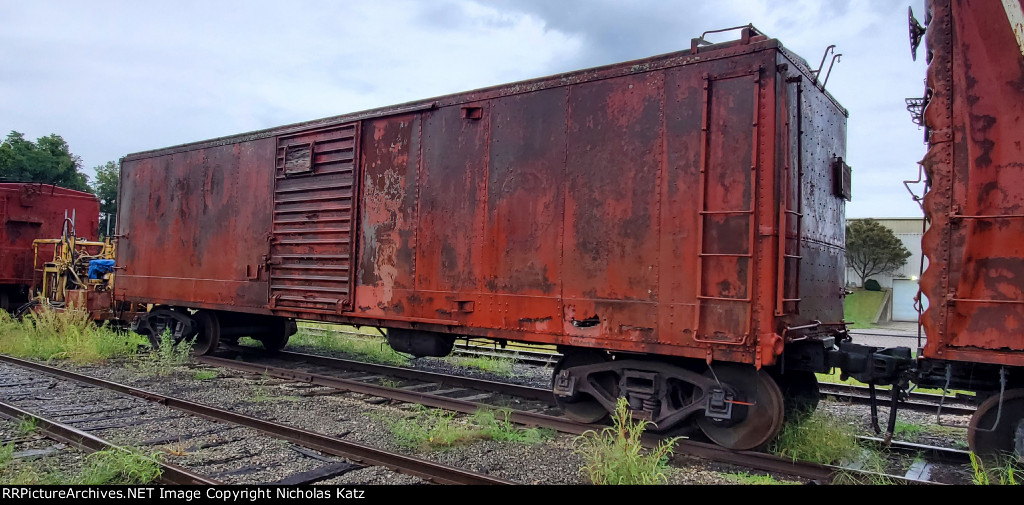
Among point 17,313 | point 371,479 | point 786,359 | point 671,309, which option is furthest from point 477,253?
point 17,313

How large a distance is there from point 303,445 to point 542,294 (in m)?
2.66

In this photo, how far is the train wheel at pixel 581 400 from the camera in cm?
629

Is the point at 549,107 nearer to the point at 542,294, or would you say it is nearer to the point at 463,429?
the point at 542,294

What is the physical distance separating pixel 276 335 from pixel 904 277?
30722 millimetres

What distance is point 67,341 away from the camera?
10.8 m

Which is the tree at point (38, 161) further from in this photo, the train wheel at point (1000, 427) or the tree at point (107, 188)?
the train wheel at point (1000, 427)

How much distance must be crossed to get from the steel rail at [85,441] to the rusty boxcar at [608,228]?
10.1 ft

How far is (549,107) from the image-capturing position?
6.44m

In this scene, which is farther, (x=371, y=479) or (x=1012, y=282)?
(x=371, y=479)

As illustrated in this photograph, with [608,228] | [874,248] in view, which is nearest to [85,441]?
[608,228]

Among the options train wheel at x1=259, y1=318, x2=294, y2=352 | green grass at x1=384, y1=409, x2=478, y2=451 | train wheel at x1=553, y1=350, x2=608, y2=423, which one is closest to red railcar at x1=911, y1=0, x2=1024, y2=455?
train wheel at x1=553, y1=350, x2=608, y2=423

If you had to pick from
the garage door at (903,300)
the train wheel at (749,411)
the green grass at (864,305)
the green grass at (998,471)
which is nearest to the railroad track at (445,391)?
the train wheel at (749,411)

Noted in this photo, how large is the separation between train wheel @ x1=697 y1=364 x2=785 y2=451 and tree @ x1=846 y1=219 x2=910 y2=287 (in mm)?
29856

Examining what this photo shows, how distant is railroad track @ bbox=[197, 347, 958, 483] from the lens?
515 cm
